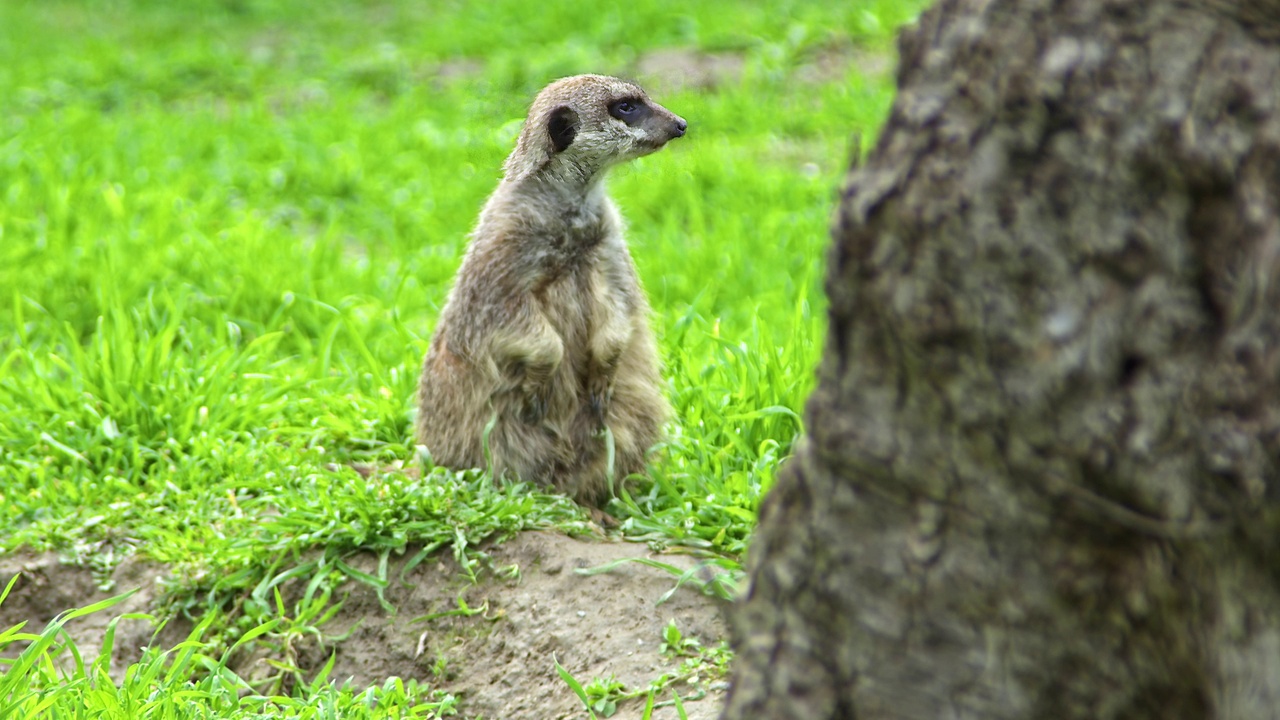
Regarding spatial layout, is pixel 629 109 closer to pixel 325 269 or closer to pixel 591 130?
pixel 591 130

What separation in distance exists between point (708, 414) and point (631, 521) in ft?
1.71

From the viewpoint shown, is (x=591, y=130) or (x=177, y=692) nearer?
(x=177, y=692)

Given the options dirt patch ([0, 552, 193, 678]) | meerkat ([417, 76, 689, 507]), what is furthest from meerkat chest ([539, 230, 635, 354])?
dirt patch ([0, 552, 193, 678])

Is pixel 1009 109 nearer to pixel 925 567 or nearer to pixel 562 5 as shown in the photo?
pixel 925 567

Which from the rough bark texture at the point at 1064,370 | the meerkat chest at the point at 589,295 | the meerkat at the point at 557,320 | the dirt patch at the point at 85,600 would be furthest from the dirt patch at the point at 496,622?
the rough bark texture at the point at 1064,370

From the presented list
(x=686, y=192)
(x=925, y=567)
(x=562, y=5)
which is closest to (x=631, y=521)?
(x=925, y=567)

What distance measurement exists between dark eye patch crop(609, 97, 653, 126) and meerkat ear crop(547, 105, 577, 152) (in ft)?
0.37

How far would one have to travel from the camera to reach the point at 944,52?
4.99 ft

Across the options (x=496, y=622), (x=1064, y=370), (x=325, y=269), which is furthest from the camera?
(x=325, y=269)

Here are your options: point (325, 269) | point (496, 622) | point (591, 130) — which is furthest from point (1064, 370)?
point (325, 269)

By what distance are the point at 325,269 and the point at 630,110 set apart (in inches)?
86.7

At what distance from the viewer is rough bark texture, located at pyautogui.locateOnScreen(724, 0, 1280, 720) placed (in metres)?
1.42

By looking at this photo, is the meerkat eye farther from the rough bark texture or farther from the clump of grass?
the rough bark texture

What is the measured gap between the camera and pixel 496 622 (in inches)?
122
